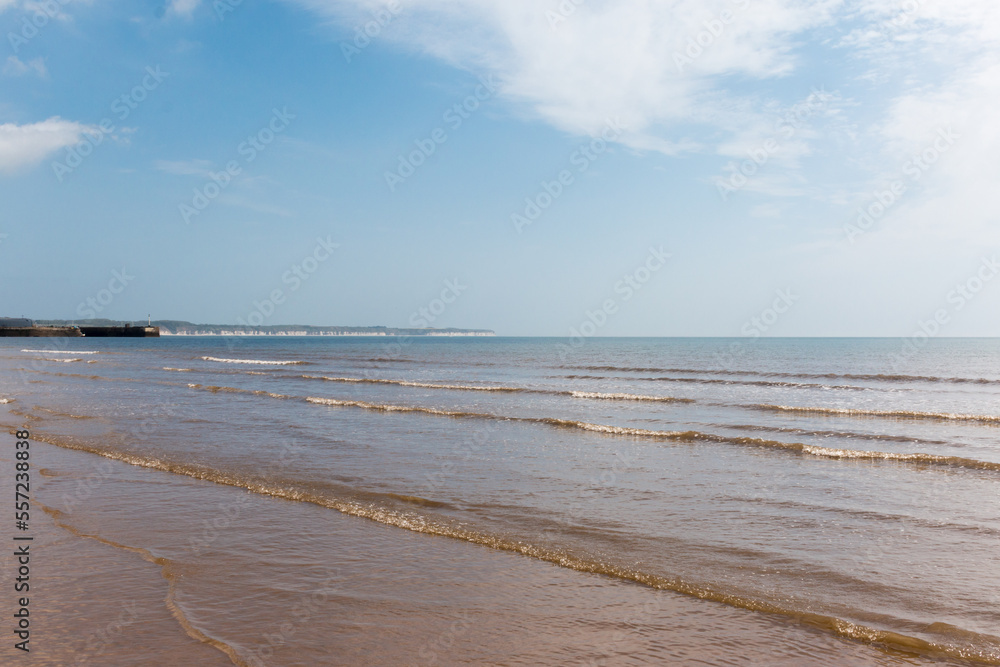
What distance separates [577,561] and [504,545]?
1.01 m

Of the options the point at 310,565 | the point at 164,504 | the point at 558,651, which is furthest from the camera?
the point at 164,504

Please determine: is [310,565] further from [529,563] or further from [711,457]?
[711,457]

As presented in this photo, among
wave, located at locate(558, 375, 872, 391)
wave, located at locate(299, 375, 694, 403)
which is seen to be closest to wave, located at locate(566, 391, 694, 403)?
wave, located at locate(299, 375, 694, 403)

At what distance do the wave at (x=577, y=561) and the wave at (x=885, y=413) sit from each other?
18.9 meters

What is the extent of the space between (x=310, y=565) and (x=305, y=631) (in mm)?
1712

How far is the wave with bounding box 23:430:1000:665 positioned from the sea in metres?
0.03

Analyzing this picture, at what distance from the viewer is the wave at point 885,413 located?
843 inches

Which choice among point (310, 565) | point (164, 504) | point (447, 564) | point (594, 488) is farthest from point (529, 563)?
point (164, 504)

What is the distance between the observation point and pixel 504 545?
7648 mm

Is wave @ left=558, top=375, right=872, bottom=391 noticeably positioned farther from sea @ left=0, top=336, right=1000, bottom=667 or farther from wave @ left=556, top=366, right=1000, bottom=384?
sea @ left=0, top=336, right=1000, bottom=667

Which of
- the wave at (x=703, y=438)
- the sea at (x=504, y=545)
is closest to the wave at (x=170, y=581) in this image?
the sea at (x=504, y=545)

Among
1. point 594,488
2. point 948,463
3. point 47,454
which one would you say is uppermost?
point 948,463

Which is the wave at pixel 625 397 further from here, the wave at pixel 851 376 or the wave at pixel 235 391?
the wave at pixel 851 376

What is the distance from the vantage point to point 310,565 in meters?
6.89
